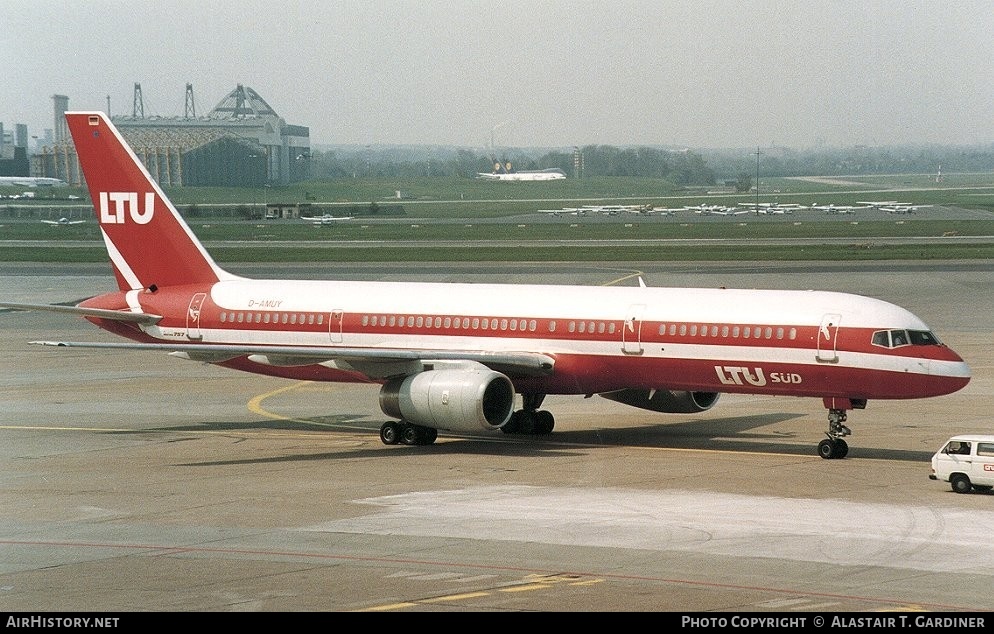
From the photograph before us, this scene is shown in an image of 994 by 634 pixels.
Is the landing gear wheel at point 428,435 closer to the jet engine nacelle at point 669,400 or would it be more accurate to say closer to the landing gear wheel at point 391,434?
the landing gear wheel at point 391,434

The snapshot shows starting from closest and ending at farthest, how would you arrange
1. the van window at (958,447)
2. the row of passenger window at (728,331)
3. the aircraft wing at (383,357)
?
1. the van window at (958,447)
2. the row of passenger window at (728,331)
3. the aircraft wing at (383,357)

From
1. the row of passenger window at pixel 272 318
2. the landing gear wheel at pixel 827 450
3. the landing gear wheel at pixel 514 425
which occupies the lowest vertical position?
the landing gear wheel at pixel 514 425

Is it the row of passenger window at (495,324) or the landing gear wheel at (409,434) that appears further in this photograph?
the landing gear wheel at (409,434)

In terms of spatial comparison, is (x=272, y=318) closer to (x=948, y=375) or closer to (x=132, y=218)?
(x=132, y=218)

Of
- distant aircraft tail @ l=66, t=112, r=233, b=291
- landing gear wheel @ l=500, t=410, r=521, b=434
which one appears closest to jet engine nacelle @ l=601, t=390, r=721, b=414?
landing gear wheel @ l=500, t=410, r=521, b=434

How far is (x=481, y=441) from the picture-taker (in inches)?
1564

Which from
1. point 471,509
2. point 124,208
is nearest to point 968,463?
point 471,509

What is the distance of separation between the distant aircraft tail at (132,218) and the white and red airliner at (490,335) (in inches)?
1.8

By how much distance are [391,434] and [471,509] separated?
10.5 metres

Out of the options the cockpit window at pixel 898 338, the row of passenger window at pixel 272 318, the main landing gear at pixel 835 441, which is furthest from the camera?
the row of passenger window at pixel 272 318

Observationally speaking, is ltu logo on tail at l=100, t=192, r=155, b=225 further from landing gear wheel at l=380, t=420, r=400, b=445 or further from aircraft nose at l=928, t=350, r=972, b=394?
aircraft nose at l=928, t=350, r=972, b=394

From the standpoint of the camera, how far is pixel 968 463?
3067 cm

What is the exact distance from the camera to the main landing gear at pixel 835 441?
35.3 metres

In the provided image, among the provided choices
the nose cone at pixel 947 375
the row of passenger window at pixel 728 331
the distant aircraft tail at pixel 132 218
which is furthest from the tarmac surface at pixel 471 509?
the distant aircraft tail at pixel 132 218
